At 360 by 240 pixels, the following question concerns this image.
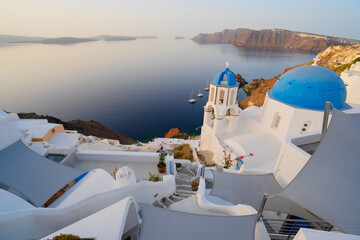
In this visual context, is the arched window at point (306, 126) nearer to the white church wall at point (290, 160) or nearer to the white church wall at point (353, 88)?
the white church wall at point (290, 160)

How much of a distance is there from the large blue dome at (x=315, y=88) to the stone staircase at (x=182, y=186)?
30.5 ft

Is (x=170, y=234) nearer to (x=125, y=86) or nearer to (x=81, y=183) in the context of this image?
(x=81, y=183)

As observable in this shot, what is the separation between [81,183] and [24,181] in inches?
83.6

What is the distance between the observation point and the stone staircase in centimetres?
763

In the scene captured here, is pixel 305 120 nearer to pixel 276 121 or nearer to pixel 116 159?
pixel 276 121

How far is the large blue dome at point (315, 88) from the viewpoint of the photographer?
11.8 meters

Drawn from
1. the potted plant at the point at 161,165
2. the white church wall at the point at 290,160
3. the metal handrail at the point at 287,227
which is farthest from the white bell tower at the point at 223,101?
the metal handrail at the point at 287,227

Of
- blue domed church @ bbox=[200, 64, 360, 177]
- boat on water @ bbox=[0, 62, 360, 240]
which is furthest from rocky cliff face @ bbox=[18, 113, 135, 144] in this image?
boat on water @ bbox=[0, 62, 360, 240]

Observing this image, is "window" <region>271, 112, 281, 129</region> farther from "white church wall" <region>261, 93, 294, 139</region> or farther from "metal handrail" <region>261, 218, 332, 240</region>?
"metal handrail" <region>261, 218, 332, 240</region>

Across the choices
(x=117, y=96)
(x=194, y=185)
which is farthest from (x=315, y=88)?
(x=117, y=96)

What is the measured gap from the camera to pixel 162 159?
31.9ft

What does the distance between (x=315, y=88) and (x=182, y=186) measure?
11549mm

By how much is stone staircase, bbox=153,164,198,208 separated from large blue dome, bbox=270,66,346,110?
30.5ft

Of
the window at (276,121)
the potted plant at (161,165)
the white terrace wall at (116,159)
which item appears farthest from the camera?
the window at (276,121)
